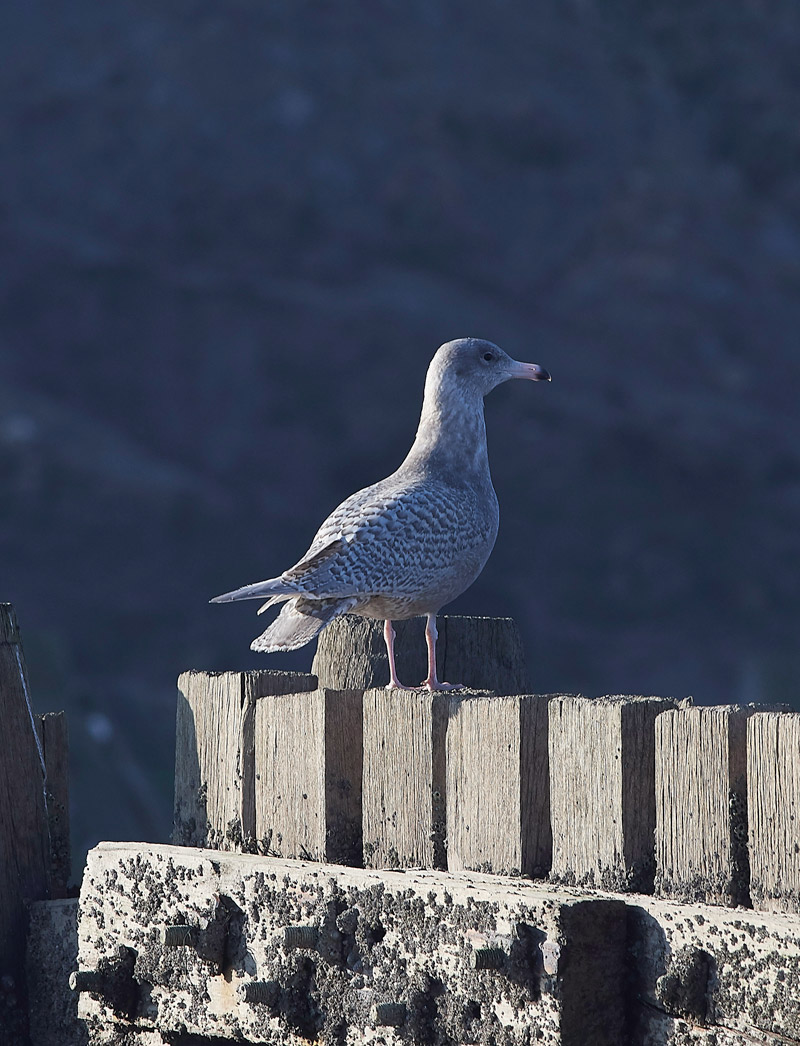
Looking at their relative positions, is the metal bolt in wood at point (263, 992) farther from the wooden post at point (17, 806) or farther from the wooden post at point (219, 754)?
the wooden post at point (17, 806)

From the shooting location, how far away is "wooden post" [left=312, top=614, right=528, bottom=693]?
3.78 meters

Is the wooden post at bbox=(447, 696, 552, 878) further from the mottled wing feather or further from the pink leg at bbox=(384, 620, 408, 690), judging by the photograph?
the mottled wing feather

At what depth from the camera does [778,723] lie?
216 cm

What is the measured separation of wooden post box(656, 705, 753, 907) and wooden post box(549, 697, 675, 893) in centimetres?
5

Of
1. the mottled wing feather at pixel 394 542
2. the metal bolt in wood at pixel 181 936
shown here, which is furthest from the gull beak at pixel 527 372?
the metal bolt in wood at pixel 181 936

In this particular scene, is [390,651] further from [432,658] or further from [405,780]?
[405,780]

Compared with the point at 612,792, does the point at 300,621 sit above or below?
above

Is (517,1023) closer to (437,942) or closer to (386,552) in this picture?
(437,942)

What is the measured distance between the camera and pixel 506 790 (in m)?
2.57

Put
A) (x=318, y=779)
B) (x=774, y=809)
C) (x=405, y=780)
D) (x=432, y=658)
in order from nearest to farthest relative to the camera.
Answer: (x=774, y=809) → (x=405, y=780) → (x=318, y=779) → (x=432, y=658)

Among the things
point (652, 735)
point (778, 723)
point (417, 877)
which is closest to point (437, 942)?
point (417, 877)

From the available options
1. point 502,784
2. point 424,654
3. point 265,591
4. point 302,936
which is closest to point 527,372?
point 424,654

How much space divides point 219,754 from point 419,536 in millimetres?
1052

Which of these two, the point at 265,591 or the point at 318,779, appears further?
the point at 265,591
